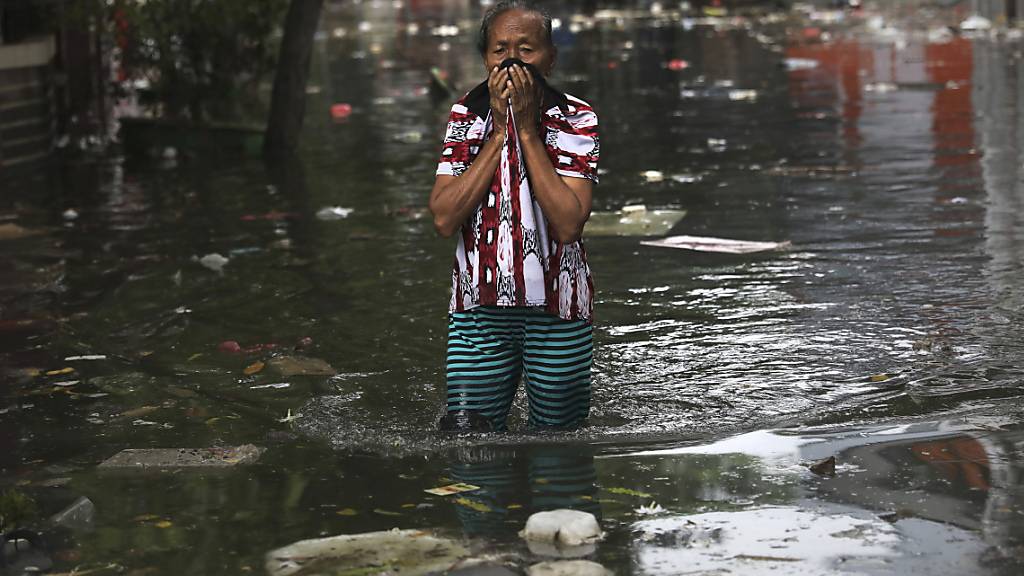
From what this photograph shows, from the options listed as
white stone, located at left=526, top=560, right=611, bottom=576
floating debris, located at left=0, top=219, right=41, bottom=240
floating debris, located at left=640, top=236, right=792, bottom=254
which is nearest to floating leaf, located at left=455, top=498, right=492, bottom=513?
white stone, located at left=526, top=560, right=611, bottom=576

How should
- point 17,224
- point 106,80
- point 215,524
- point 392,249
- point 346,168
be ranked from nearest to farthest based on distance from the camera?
point 215,524, point 392,249, point 17,224, point 346,168, point 106,80

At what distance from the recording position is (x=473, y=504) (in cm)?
434

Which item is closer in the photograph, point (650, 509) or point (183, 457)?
point (650, 509)

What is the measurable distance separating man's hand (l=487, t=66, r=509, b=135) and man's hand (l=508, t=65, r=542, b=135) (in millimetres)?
20

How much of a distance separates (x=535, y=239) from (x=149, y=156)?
10174mm

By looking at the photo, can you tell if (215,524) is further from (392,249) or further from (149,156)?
(149,156)

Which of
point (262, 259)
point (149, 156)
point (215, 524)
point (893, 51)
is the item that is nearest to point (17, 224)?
point (262, 259)

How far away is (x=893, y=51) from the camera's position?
2383cm

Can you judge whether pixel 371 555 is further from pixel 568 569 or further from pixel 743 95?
pixel 743 95

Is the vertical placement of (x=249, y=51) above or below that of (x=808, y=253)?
above

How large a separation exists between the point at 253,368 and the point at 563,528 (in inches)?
103

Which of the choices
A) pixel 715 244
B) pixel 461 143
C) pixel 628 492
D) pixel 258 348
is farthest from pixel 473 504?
pixel 715 244

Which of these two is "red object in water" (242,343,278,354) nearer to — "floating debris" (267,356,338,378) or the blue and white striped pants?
"floating debris" (267,356,338,378)

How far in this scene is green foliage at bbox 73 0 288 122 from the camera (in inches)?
530
